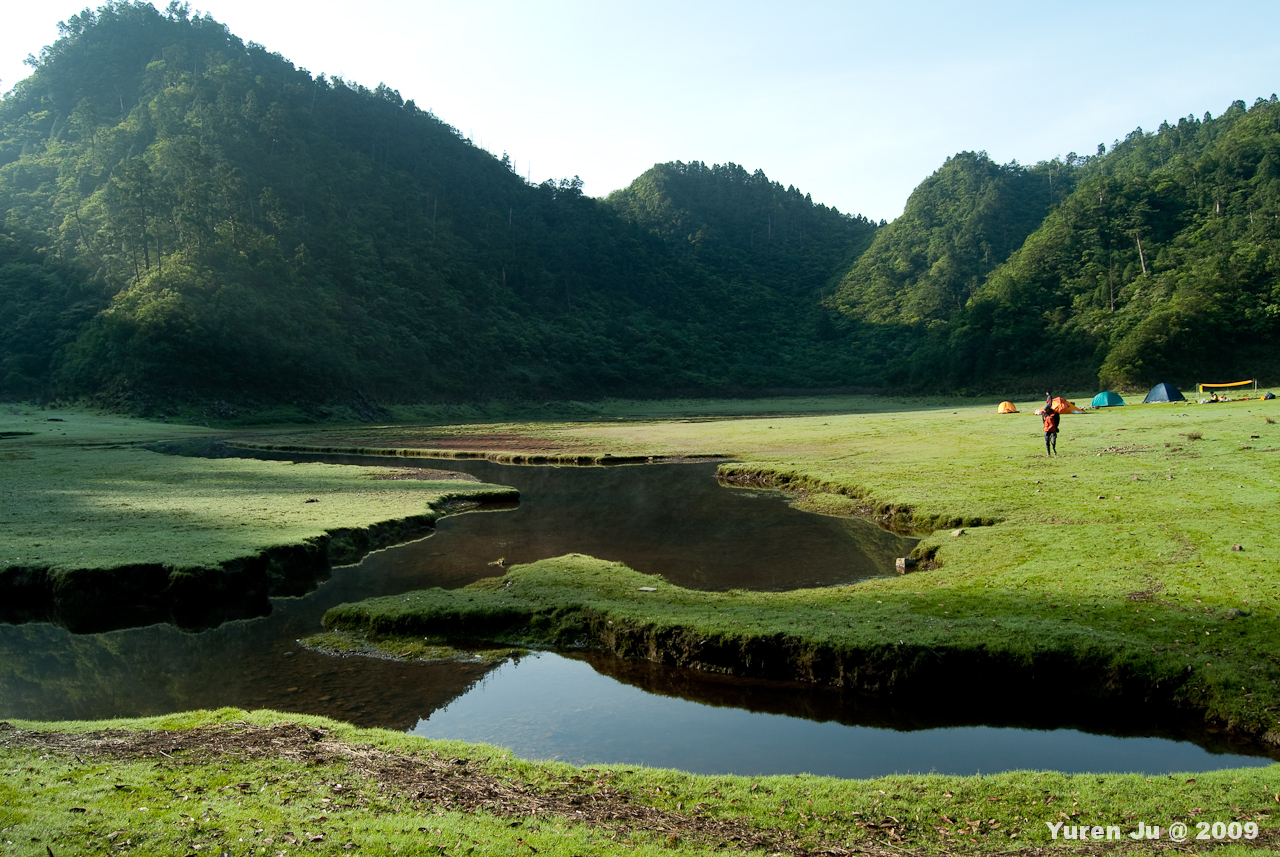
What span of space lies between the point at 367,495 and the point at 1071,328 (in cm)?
12499

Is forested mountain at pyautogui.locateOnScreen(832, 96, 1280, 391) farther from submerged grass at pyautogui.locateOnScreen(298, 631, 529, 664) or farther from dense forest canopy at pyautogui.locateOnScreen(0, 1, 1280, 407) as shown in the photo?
submerged grass at pyautogui.locateOnScreen(298, 631, 529, 664)

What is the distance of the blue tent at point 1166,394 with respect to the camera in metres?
53.8

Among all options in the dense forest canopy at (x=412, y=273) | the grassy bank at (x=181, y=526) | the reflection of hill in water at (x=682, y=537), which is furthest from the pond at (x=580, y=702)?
the dense forest canopy at (x=412, y=273)

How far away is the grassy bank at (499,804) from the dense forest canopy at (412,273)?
90.4m

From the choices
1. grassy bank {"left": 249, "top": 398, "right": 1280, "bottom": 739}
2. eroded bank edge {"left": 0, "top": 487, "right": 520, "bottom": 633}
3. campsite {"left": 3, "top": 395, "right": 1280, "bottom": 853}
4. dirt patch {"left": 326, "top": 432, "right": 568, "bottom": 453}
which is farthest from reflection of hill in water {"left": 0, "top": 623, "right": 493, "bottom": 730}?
dirt patch {"left": 326, "top": 432, "right": 568, "bottom": 453}

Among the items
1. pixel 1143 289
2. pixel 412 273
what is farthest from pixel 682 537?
pixel 412 273

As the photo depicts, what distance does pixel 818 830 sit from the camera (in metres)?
7.18

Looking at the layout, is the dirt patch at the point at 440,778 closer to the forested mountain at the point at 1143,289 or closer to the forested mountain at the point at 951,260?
the forested mountain at the point at 1143,289

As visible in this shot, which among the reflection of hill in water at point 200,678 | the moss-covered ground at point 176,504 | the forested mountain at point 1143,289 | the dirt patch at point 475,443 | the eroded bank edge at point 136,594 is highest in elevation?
the forested mountain at point 1143,289

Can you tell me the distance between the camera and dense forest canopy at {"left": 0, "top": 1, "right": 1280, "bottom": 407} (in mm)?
94688

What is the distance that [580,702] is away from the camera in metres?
12.3

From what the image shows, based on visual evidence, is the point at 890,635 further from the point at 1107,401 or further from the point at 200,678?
the point at 1107,401

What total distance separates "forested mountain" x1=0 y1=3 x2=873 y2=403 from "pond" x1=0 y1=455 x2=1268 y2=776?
82.2 meters

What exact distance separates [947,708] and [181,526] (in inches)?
834
